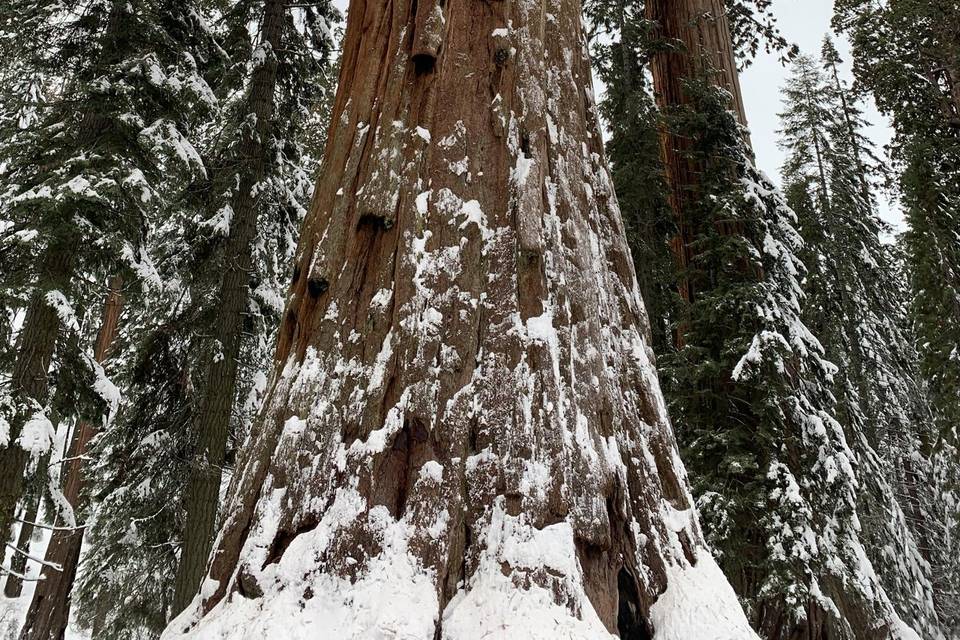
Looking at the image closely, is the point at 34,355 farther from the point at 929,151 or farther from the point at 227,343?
the point at 929,151

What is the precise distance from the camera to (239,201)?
8.98 meters

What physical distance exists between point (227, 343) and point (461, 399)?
6.75 meters

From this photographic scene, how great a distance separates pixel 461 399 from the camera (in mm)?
2404

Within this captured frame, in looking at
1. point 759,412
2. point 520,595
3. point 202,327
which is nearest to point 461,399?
point 520,595

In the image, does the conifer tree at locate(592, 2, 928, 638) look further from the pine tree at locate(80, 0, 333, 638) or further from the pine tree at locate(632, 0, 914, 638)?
the pine tree at locate(80, 0, 333, 638)

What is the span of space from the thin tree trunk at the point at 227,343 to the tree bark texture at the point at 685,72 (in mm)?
5637

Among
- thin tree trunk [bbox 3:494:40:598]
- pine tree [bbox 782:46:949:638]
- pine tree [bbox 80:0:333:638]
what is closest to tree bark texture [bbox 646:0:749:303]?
pine tree [bbox 782:46:949:638]

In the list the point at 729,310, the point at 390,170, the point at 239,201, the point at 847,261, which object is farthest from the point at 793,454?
the point at 847,261

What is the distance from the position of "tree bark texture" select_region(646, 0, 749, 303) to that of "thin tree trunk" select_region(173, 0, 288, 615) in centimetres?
564

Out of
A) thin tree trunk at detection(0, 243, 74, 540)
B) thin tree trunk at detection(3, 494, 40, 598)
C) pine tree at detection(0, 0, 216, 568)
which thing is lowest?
thin tree trunk at detection(3, 494, 40, 598)

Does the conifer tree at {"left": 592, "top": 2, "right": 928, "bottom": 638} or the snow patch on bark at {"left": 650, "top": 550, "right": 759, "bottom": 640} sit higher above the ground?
the conifer tree at {"left": 592, "top": 2, "right": 928, "bottom": 638}

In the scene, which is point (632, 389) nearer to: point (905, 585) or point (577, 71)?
point (577, 71)

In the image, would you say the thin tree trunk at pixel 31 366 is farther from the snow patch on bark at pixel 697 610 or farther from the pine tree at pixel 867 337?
the pine tree at pixel 867 337

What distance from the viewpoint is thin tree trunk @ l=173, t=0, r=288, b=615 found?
7.64 metres
